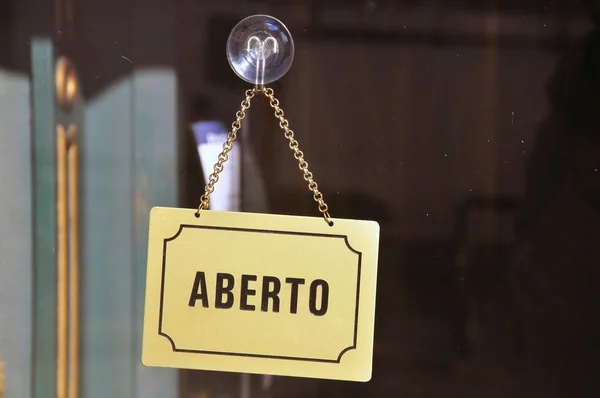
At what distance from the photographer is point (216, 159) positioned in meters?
0.62

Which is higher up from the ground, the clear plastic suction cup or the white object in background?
the clear plastic suction cup

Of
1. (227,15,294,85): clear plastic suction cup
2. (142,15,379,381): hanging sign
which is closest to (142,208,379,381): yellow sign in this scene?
(142,15,379,381): hanging sign

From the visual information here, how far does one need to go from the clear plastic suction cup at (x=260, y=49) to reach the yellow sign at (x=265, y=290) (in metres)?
0.15

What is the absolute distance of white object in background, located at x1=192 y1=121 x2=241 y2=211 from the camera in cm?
62

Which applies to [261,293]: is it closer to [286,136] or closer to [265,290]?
[265,290]

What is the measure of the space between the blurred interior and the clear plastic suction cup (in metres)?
0.01

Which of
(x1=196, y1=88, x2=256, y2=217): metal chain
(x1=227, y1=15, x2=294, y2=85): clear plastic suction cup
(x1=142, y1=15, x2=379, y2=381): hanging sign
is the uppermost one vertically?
(x1=227, y1=15, x2=294, y2=85): clear plastic suction cup

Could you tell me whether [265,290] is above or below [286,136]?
below

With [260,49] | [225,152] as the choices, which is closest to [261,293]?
[225,152]

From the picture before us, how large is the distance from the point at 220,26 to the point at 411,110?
0.22 m

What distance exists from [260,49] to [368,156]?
0.51ft

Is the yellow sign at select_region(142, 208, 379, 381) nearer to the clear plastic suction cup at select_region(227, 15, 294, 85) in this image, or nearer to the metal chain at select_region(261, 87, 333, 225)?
the metal chain at select_region(261, 87, 333, 225)

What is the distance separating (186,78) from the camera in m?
0.62

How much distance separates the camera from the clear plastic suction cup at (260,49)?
1.97ft
